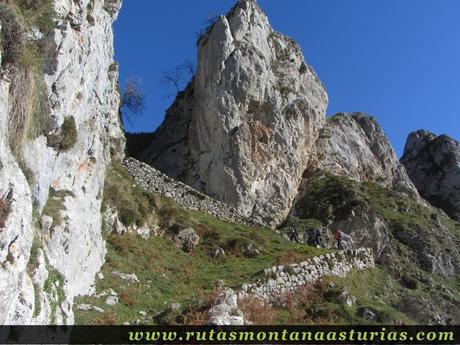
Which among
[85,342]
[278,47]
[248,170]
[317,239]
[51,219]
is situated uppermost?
[278,47]

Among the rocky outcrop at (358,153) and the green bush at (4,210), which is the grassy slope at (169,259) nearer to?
the green bush at (4,210)

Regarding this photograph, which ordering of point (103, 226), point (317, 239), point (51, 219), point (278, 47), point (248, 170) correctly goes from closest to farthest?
1. point (51, 219)
2. point (103, 226)
3. point (317, 239)
4. point (248, 170)
5. point (278, 47)

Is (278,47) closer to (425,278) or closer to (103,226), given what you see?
(425,278)

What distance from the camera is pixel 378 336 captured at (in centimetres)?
2319

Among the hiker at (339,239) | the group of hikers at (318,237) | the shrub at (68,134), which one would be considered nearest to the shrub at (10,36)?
the shrub at (68,134)

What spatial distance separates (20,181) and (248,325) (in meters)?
9.26

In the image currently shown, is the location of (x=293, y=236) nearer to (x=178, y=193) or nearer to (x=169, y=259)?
(x=178, y=193)

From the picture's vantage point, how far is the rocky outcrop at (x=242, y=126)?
4453 cm

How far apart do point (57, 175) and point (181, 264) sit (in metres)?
9.55

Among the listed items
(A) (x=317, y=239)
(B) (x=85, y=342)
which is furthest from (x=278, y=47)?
(B) (x=85, y=342)

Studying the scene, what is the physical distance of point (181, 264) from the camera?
27.5 metres

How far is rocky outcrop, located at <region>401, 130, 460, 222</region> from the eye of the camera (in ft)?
228

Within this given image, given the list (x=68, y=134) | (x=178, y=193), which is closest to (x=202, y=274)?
(x=68, y=134)

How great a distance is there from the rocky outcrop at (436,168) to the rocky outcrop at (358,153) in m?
9.23
